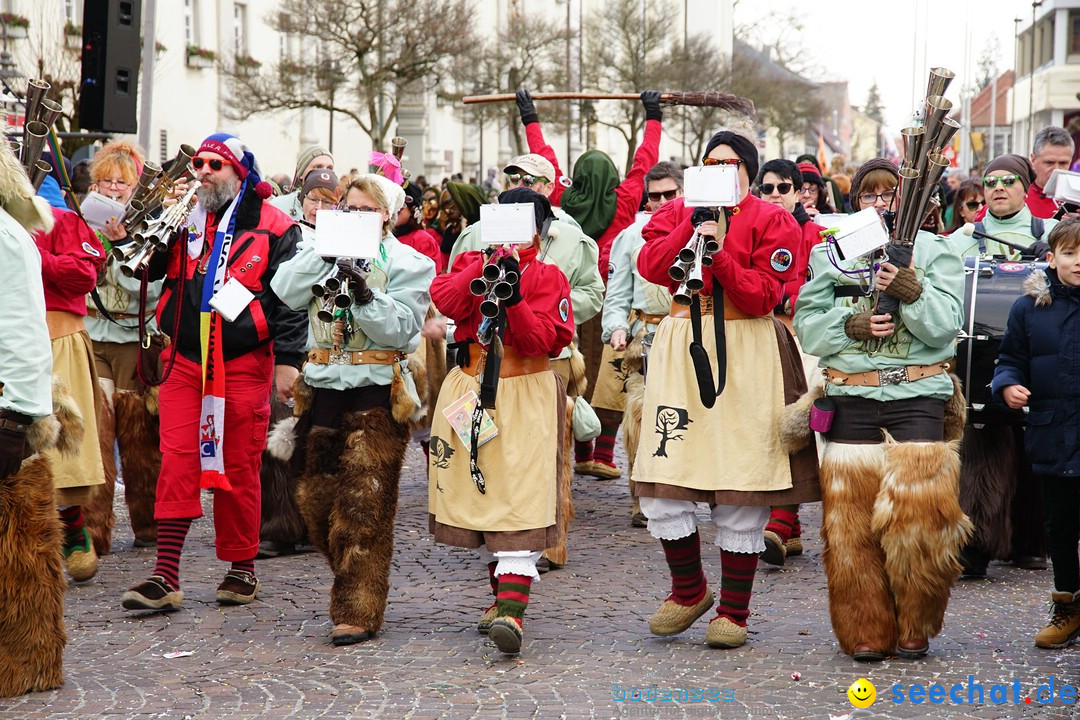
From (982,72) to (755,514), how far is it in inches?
3637

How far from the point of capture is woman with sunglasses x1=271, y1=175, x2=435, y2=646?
627cm

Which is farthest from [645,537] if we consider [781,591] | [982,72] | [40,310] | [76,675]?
[982,72]

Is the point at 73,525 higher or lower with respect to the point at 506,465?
lower

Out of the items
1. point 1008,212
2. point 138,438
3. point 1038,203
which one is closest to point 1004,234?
point 1008,212

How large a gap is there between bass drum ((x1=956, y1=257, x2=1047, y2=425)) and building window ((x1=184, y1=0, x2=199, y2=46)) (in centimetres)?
2474

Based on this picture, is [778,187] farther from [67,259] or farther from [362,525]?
[67,259]

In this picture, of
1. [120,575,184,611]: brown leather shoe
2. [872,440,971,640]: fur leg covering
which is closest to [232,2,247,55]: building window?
[120,575,184,611]: brown leather shoe

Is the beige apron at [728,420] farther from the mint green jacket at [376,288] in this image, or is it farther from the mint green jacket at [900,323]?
the mint green jacket at [376,288]

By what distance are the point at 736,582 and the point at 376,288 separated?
1.94 metres

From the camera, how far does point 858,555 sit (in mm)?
5836

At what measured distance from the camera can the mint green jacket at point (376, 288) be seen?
636cm

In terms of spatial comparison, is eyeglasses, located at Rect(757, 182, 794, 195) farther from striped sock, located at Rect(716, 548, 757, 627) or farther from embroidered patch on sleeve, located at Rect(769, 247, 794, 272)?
striped sock, located at Rect(716, 548, 757, 627)

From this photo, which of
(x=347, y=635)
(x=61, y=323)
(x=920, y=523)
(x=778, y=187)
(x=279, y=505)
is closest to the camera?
(x=920, y=523)

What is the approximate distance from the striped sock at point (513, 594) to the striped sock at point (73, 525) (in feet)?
8.72
